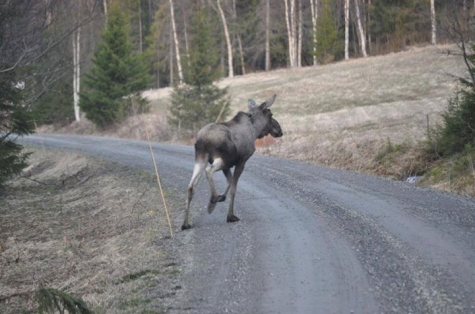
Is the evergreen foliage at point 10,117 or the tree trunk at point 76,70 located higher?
the tree trunk at point 76,70

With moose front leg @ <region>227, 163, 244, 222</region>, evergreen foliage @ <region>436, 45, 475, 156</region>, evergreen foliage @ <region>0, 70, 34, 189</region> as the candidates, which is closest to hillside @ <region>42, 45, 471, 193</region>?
evergreen foliage @ <region>436, 45, 475, 156</region>

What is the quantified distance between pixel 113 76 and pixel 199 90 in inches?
393

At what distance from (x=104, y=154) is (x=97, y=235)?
11530mm

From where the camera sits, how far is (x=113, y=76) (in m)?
37.2

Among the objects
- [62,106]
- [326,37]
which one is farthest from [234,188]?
[326,37]

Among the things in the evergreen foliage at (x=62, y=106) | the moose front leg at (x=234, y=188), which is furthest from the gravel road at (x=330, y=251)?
the evergreen foliage at (x=62, y=106)

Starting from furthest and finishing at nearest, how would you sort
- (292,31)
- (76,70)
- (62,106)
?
(292,31) < (62,106) < (76,70)

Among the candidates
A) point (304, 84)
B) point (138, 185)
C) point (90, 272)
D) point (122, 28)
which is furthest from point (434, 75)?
point (90, 272)

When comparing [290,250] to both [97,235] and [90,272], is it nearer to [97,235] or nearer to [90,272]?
[90,272]

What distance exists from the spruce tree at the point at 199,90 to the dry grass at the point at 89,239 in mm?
8681

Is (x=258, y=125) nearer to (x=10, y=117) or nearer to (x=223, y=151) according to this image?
(x=223, y=151)

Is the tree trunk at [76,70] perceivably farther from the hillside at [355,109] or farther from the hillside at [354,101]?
the hillside at [354,101]

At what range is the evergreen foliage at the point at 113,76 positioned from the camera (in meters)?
36.6

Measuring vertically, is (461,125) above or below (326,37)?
below
